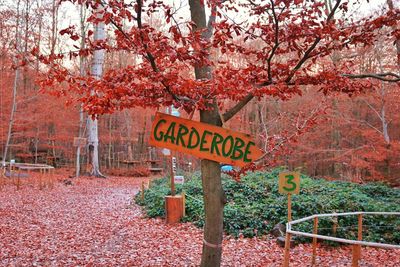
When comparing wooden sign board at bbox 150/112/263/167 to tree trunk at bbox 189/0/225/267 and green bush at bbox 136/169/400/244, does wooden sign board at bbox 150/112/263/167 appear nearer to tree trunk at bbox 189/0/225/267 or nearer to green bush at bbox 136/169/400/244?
tree trunk at bbox 189/0/225/267

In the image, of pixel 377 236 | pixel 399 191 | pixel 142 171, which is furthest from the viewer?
pixel 142 171

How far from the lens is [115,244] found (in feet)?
23.1

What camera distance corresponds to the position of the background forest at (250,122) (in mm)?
14102

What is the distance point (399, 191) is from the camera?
1045 cm

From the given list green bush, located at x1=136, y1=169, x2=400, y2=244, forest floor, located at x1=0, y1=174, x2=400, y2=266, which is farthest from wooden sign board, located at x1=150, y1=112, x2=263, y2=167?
green bush, located at x1=136, y1=169, x2=400, y2=244

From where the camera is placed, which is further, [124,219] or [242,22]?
[124,219]

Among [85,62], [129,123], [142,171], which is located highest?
[85,62]

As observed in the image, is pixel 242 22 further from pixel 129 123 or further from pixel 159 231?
pixel 129 123

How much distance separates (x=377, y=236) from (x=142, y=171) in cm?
1740

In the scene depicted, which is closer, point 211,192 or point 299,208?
point 211,192

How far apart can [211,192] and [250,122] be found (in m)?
9.25

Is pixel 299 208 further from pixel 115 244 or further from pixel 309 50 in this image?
pixel 309 50

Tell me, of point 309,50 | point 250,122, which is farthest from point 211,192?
point 250,122

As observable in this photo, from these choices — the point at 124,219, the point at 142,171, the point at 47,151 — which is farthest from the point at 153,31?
the point at 47,151
